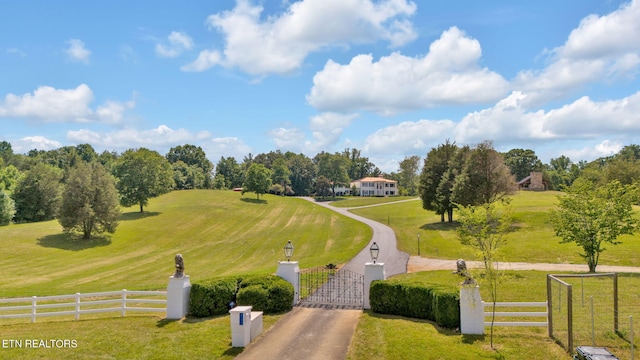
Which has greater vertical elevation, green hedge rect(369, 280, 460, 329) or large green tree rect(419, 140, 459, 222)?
large green tree rect(419, 140, 459, 222)

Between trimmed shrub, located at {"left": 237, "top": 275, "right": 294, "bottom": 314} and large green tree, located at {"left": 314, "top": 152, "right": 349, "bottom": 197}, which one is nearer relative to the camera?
trimmed shrub, located at {"left": 237, "top": 275, "right": 294, "bottom": 314}

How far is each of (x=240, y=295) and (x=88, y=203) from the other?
39293 mm

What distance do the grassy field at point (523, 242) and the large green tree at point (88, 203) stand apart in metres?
35.3

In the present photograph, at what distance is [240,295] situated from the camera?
16312 millimetres

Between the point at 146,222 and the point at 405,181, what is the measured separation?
301ft

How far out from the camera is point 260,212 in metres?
76.8

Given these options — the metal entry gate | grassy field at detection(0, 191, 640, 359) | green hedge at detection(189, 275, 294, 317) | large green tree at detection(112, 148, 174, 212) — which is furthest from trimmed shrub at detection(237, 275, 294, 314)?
large green tree at detection(112, 148, 174, 212)

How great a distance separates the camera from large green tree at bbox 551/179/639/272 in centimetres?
2427

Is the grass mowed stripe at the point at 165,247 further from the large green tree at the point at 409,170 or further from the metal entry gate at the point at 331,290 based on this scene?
the large green tree at the point at 409,170

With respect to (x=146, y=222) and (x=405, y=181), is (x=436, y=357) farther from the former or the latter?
(x=405, y=181)

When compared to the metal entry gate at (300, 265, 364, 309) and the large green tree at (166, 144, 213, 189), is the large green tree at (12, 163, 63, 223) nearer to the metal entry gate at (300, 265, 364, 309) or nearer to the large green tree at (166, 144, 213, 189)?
the metal entry gate at (300, 265, 364, 309)

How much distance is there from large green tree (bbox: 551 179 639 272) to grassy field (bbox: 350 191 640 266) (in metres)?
3.23

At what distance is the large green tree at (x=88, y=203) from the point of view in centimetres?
4672

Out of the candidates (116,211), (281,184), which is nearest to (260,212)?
(116,211)
